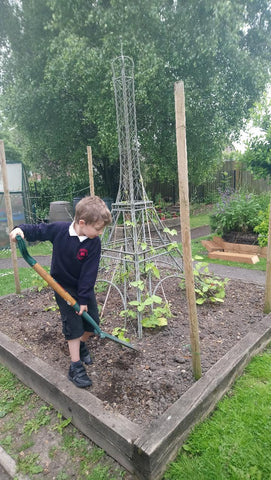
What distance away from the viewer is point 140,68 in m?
7.69

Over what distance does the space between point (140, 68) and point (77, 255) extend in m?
7.22

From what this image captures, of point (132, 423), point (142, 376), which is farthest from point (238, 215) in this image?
point (132, 423)

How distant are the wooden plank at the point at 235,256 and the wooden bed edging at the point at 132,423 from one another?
9.72 ft

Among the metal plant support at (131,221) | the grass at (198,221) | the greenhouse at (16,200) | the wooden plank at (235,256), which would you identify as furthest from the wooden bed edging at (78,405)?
the grass at (198,221)

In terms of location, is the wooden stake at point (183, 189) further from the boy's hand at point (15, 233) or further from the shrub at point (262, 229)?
the shrub at point (262, 229)

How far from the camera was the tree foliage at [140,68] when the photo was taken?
26.0ft

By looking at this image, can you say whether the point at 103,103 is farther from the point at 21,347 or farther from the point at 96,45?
the point at 21,347

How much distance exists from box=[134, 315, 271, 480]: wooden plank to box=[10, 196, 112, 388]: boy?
654 mm

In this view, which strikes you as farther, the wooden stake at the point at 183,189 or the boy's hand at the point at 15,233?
the boy's hand at the point at 15,233

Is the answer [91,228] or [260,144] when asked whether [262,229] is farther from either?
[91,228]

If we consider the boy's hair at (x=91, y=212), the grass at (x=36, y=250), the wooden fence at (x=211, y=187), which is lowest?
the grass at (x=36, y=250)

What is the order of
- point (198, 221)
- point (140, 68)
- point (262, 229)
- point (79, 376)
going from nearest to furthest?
point (79, 376), point (262, 229), point (140, 68), point (198, 221)

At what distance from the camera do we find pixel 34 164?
1313 centimetres

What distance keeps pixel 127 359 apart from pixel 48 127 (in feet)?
31.0
